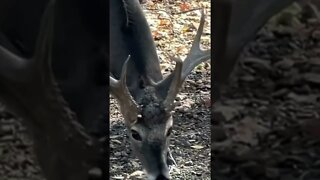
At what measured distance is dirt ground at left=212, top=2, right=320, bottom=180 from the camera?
2.55m

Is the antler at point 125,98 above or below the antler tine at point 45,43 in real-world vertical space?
below

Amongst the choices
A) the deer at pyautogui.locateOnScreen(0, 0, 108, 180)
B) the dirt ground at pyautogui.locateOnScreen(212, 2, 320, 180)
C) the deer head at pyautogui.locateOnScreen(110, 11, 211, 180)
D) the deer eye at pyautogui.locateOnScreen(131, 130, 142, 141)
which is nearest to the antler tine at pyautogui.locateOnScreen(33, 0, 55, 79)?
the deer at pyautogui.locateOnScreen(0, 0, 108, 180)

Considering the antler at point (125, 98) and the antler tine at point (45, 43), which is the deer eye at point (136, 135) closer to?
the antler at point (125, 98)

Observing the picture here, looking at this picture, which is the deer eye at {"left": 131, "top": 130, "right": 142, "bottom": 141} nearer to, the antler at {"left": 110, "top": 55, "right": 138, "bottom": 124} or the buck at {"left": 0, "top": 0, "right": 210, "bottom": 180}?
the antler at {"left": 110, "top": 55, "right": 138, "bottom": 124}

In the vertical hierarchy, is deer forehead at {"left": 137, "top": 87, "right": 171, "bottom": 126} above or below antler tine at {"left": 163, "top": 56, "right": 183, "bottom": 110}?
below

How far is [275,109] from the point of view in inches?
102

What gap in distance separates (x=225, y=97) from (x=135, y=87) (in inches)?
77.4

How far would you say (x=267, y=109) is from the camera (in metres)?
2.59

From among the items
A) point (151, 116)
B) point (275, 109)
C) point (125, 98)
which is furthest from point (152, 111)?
point (275, 109)

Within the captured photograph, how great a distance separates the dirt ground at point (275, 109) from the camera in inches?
100

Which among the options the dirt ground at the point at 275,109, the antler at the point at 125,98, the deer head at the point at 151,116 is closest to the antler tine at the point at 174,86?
the deer head at the point at 151,116

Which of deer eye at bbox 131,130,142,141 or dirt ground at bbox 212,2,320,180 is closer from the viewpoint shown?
dirt ground at bbox 212,2,320,180

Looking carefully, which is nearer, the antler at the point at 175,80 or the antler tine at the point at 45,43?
the antler tine at the point at 45,43

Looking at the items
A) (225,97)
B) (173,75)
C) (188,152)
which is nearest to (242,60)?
(225,97)
